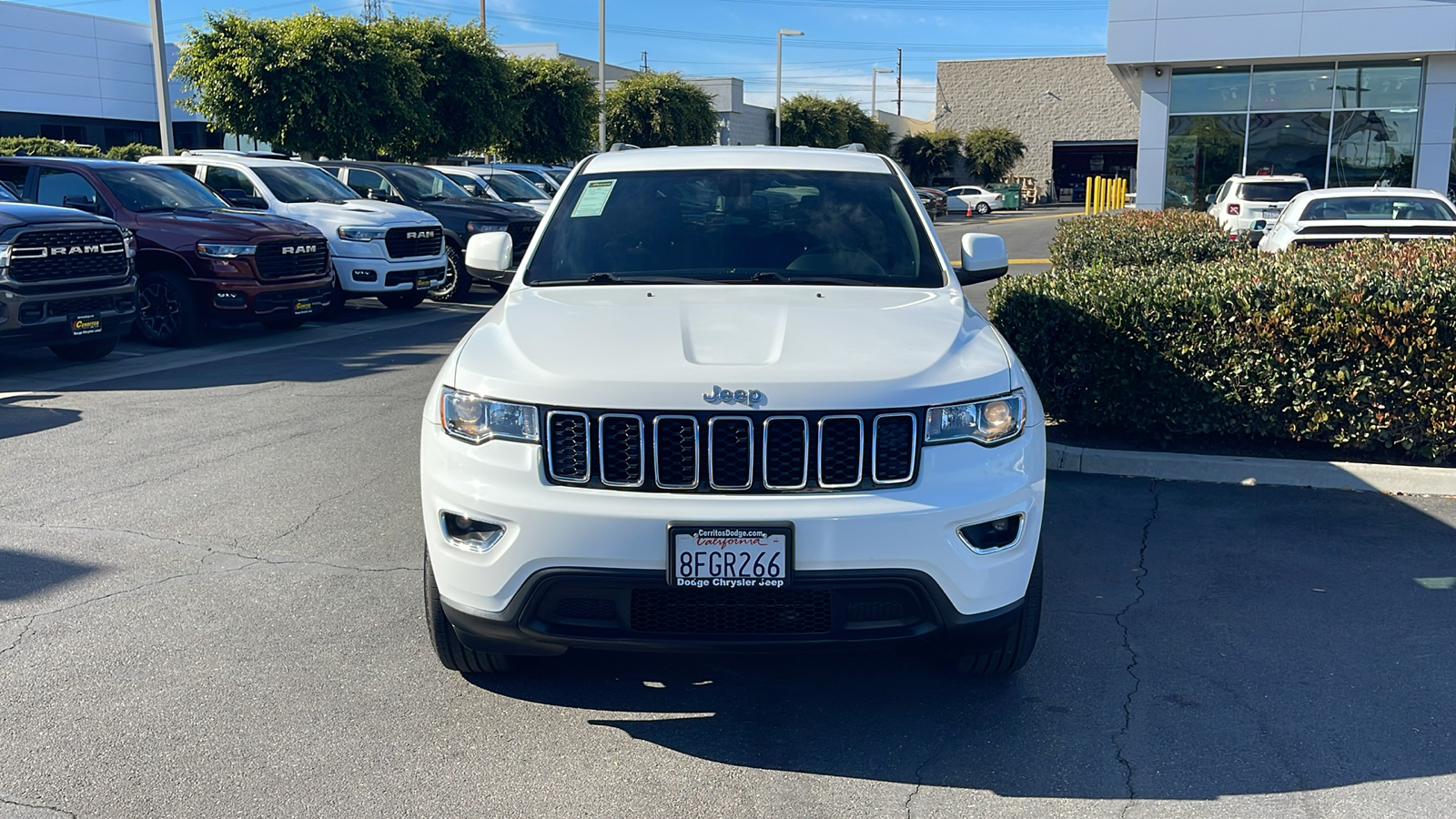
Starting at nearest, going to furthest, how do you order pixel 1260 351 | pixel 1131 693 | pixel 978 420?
1. pixel 978 420
2. pixel 1131 693
3. pixel 1260 351

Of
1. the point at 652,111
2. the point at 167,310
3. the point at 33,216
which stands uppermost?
the point at 652,111

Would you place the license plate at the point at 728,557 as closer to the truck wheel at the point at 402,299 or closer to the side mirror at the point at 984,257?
the side mirror at the point at 984,257

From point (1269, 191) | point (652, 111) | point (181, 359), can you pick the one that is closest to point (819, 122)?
point (652, 111)

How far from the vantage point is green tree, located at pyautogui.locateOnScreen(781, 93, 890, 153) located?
60.4 m

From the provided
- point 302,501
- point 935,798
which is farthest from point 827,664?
point 302,501

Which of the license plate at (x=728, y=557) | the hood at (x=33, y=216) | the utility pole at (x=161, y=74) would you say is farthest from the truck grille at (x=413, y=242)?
the license plate at (x=728, y=557)

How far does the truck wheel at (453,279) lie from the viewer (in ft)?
53.7

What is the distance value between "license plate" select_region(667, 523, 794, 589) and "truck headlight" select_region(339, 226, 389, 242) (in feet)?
39.3

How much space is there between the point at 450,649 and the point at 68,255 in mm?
8214

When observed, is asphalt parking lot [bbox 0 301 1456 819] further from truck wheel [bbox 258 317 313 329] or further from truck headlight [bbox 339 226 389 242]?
truck headlight [bbox 339 226 389 242]

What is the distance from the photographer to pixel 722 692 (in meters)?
4.09

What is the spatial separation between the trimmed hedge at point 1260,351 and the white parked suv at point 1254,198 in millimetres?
13676

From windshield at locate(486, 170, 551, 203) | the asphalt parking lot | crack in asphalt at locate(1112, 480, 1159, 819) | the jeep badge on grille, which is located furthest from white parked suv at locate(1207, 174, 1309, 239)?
the jeep badge on grille

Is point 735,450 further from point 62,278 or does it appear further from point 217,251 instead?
point 217,251
